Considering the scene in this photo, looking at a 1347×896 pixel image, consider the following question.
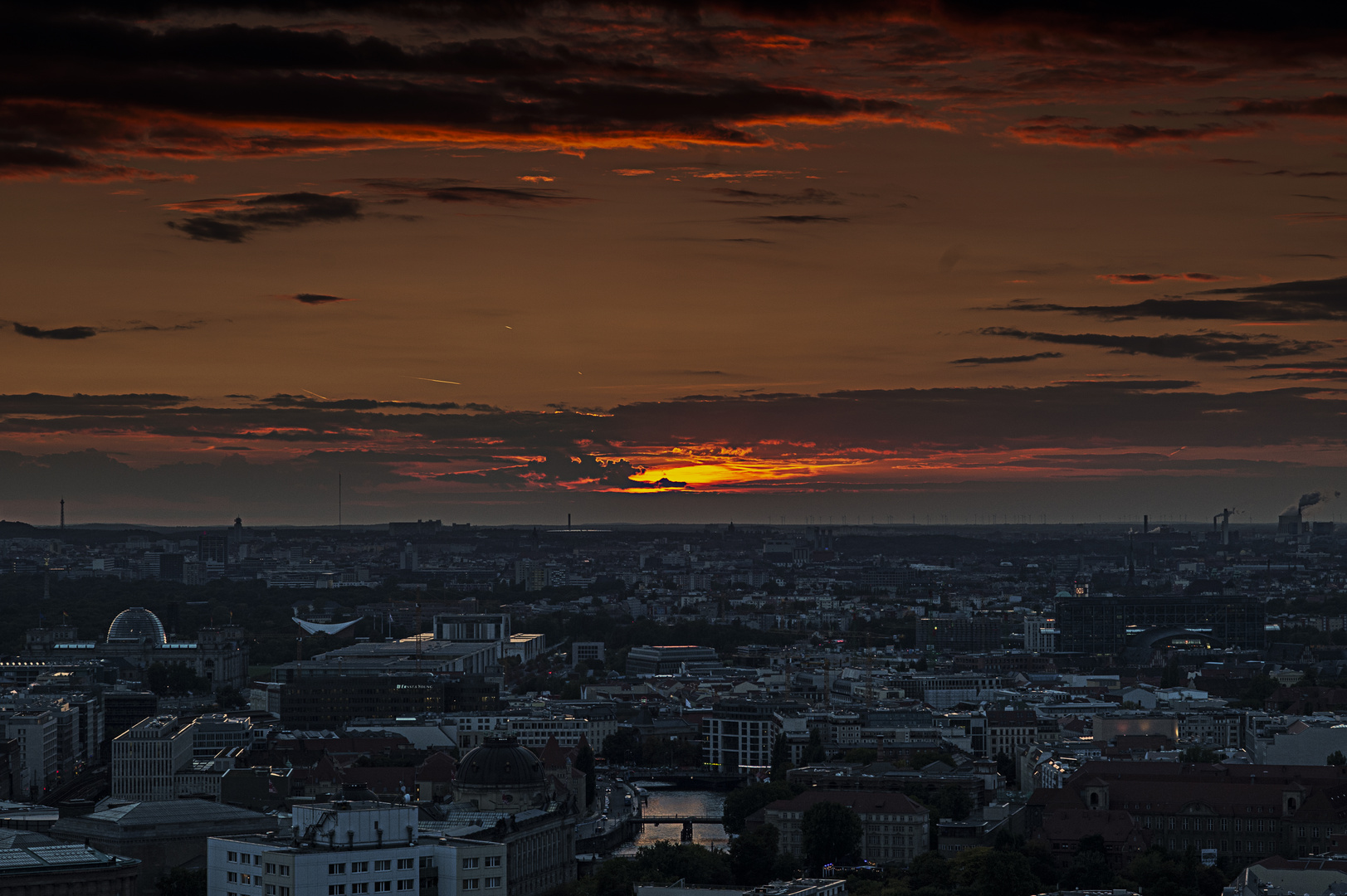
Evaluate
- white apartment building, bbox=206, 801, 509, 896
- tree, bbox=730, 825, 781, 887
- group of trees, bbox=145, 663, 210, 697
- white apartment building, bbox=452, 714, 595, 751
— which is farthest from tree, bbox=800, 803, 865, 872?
group of trees, bbox=145, 663, 210, 697

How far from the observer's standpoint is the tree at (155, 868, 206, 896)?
164 feet

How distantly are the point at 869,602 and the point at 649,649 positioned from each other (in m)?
57.3

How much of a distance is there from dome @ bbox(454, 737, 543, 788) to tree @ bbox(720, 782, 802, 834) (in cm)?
934

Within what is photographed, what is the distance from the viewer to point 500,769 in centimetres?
5966

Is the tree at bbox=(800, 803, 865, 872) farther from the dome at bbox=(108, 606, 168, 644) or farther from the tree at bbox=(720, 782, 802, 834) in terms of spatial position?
the dome at bbox=(108, 606, 168, 644)

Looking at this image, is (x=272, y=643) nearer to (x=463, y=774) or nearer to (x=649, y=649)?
(x=649, y=649)

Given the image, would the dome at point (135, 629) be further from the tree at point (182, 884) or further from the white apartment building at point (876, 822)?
the tree at point (182, 884)

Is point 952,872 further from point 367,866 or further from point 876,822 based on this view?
point 367,866

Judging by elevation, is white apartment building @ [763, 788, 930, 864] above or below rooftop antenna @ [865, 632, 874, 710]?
below

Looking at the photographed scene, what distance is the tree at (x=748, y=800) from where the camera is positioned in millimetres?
68250

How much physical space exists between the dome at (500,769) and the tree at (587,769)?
40.6ft

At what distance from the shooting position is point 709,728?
95.6 metres

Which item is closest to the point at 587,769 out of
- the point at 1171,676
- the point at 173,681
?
the point at 173,681

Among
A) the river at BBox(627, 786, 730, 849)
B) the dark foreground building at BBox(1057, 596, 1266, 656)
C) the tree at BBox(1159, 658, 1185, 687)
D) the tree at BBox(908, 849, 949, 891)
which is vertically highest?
the dark foreground building at BBox(1057, 596, 1266, 656)
